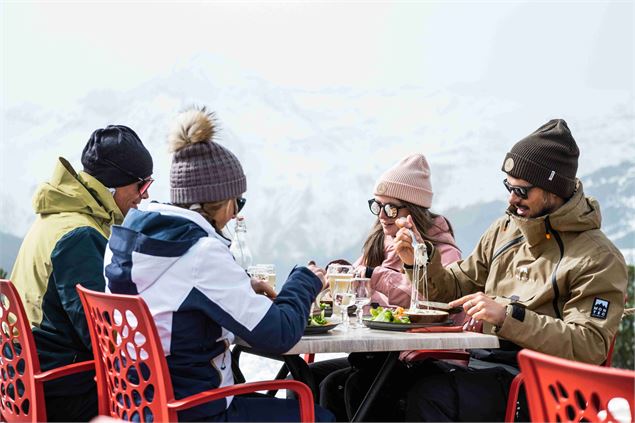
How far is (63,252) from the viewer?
2873 mm

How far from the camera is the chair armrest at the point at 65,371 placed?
278cm

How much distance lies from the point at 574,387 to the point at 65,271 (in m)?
1.87

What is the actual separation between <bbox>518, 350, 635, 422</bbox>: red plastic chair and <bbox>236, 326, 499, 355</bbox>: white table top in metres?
0.95

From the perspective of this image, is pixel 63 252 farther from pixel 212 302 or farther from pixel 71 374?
pixel 212 302

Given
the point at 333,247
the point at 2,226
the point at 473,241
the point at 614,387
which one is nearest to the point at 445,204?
the point at 473,241

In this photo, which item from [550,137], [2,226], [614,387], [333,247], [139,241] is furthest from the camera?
[333,247]

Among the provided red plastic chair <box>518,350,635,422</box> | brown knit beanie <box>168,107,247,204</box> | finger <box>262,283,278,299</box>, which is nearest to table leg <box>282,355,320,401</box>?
finger <box>262,283,278,299</box>

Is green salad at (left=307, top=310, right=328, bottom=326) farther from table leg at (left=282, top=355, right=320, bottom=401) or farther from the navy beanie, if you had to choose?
the navy beanie

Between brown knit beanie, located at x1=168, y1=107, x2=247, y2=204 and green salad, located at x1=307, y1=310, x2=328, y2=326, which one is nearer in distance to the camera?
brown knit beanie, located at x1=168, y1=107, x2=247, y2=204

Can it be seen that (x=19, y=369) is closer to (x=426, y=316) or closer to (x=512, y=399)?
(x=426, y=316)

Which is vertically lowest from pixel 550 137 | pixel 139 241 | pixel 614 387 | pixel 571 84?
pixel 614 387

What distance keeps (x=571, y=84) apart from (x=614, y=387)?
523 inches

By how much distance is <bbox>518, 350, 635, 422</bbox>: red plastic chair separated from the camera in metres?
1.44

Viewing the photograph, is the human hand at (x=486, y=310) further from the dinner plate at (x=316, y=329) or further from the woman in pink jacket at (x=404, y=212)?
the woman in pink jacket at (x=404, y=212)
